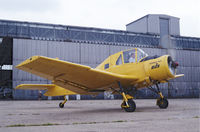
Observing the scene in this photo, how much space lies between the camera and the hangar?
33906 mm

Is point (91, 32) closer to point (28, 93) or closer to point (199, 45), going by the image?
point (28, 93)

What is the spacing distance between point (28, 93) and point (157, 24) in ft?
87.2

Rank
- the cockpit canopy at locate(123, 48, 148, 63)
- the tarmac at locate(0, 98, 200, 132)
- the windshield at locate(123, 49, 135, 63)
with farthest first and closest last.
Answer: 1. the windshield at locate(123, 49, 135, 63)
2. the cockpit canopy at locate(123, 48, 148, 63)
3. the tarmac at locate(0, 98, 200, 132)

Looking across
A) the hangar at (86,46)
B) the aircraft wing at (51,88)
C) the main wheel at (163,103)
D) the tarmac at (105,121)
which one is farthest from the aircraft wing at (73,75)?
the hangar at (86,46)

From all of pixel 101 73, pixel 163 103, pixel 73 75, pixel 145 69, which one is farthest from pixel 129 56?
pixel 73 75

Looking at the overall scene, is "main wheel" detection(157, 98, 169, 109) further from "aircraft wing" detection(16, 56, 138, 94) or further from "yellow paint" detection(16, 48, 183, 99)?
"aircraft wing" detection(16, 56, 138, 94)

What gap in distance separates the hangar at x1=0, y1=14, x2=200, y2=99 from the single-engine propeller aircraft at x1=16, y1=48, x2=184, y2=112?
18.7 m

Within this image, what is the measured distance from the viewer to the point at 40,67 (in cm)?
810

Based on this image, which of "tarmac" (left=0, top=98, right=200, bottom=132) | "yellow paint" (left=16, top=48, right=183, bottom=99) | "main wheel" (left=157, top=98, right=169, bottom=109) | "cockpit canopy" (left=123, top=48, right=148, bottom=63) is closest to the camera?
"tarmac" (left=0, top=98, right=200, bottom=132)

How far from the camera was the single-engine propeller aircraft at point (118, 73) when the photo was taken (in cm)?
843

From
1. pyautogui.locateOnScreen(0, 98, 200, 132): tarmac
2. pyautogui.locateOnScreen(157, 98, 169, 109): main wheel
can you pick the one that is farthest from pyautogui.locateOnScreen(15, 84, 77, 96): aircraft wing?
pyautogui.locateOnScreen(157, 98, 169, 109): main wheel

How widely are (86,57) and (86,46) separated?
186 centimetres

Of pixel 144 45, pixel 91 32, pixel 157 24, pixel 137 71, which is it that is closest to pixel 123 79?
pixel 137 71

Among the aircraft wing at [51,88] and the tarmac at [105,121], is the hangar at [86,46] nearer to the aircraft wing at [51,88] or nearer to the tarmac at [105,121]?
the aircraft wing at [51,88]
